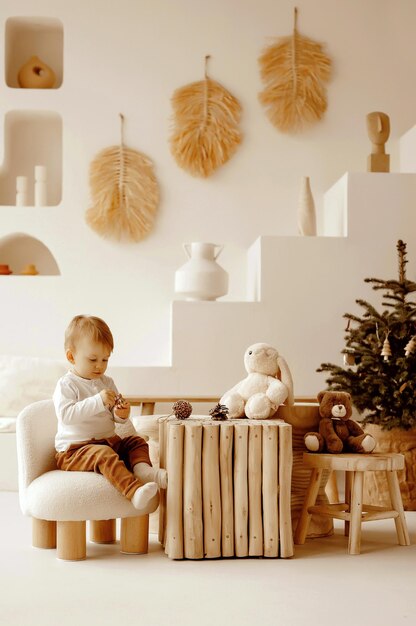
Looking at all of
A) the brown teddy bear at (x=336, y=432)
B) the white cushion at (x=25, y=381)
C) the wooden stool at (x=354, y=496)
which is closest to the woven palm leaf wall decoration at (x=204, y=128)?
the white cushion at (x=25, y=381)

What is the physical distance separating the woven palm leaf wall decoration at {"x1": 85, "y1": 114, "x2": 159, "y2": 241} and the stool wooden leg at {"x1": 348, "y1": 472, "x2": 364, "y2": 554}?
2.96 m

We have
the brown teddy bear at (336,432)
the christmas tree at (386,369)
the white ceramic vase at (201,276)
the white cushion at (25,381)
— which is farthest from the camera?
the white ceramic vase at (201,276)

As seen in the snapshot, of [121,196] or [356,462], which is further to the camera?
[121,196]

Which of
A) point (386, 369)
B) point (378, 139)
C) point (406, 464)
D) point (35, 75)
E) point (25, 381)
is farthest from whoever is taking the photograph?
point (35, 75)

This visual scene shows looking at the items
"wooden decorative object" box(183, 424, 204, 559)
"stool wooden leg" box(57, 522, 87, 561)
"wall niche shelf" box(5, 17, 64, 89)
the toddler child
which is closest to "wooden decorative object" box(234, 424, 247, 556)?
"wooden decorative object" box(183, 424, 204, 559)

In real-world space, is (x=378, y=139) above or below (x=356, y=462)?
above

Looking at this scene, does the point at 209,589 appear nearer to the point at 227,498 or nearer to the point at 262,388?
the point at 227,498

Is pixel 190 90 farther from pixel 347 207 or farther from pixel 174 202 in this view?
pixel 347 207

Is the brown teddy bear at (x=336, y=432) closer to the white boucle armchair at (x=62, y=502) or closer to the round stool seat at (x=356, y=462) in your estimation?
the round stool seat at (x=356, y=462)

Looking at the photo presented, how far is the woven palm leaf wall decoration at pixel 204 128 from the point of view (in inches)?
231

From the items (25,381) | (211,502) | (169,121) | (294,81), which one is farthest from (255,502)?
(294,81)

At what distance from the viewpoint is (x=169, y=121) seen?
19.4 feet

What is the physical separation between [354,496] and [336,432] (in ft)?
1.11

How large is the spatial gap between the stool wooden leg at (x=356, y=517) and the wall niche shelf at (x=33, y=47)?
3.94 m
